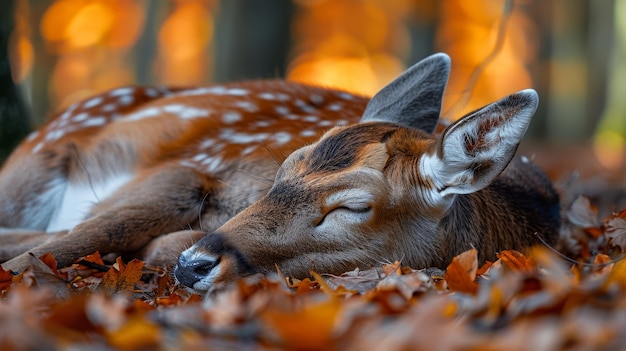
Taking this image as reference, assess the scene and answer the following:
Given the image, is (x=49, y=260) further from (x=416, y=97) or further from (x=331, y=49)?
(x=331, y=49)

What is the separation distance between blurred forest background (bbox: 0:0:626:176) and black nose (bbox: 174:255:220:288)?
8.61 feet

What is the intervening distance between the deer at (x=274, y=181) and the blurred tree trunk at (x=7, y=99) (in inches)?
32.1

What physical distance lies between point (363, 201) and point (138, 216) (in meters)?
1.49

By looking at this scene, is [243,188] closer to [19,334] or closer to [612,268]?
[612,268]

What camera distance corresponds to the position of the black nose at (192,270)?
3.23 m

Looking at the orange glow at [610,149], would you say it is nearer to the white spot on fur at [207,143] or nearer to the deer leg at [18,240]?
the white spot on fur at [207,143]

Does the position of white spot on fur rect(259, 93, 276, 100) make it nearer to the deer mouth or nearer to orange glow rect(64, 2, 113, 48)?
the deer mouth

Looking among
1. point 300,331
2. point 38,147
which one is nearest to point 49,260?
point 38,147

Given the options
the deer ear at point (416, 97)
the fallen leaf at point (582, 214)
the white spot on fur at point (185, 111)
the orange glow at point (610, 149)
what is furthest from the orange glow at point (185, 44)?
the deer ear at point (416, 97)

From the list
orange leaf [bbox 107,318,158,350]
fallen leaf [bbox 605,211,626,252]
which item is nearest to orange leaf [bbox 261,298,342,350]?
orange leaf [bbox 107,318,158,350]

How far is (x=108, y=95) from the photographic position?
5.85 m

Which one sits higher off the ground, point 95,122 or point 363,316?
point 363,316

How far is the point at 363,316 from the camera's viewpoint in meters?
2.18

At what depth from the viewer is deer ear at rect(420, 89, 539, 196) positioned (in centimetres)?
337
